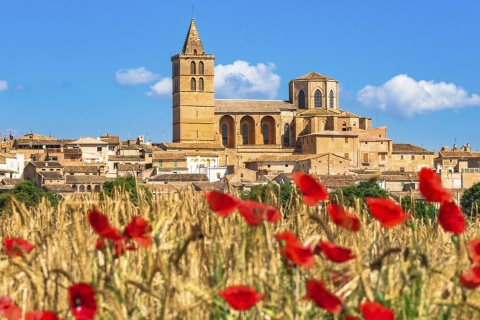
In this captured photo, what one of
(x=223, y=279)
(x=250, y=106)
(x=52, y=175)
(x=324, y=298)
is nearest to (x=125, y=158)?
(x=250, y=106)

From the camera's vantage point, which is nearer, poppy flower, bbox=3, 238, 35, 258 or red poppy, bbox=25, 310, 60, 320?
red poppy, bbox=25, 310, 60, 320

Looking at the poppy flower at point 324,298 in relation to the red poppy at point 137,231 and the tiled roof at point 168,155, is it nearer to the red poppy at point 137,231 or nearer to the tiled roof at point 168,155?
the red poppy at point 137,231

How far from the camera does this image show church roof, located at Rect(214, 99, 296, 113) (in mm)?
85250

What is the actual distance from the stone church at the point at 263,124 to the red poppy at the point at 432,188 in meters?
74.1

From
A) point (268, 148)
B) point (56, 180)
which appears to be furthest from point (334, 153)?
point (56, 180)

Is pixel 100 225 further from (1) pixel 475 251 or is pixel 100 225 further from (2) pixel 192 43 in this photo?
→ (2) pixel 192 43

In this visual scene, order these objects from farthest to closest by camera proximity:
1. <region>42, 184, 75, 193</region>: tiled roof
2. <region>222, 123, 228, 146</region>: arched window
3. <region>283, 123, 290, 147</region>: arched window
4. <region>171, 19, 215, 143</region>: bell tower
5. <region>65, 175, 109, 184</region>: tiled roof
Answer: <region>222, 123, 228, 146</region>: arched window → <region>283, 123, 290, 147</region>: arched window → <region>171, 19, 215, 143</region>: bell tower → <region>65, 175, 109, 184</region>: tiled roof → <region>42, 184, 75, 193</region>: tiled roof

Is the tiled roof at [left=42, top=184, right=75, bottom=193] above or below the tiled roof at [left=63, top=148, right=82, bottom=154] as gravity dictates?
below

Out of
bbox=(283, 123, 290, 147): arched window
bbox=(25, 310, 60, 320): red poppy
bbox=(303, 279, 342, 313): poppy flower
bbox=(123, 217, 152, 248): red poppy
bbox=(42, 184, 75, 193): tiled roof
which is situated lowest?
bbox=(25, 310, 60, 320): red poppy

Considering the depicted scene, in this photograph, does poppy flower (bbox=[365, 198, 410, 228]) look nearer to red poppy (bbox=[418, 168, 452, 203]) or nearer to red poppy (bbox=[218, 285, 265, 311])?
red poppy (bbox=[418, 168, 452, 203])

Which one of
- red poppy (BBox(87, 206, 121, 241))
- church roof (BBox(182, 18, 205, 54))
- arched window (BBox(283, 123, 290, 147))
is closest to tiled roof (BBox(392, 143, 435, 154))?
arched window (BBox(283, 123, 290, 147))

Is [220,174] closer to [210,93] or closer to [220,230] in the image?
[210,93]

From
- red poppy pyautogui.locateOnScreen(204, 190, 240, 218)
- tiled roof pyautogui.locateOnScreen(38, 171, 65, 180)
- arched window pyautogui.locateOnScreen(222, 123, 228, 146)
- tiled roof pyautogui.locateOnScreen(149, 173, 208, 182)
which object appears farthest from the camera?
arched window pyautogui.locateOnScreen(222, 123, 228, 146)

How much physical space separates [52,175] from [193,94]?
962 inches
